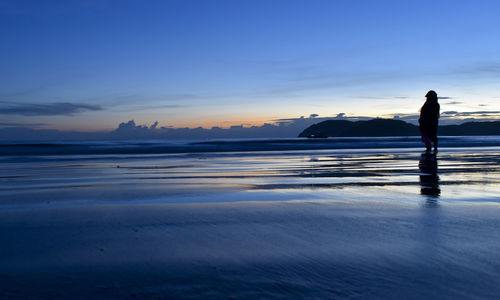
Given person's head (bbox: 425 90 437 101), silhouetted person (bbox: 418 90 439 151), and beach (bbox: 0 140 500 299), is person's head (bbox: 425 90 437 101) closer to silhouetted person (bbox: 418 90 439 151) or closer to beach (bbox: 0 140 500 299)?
silhouetted person (bbox: 418 90 439 151)

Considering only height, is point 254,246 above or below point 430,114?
below

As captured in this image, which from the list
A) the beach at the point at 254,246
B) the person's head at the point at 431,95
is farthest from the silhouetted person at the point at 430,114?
the beach at the point at 254,246

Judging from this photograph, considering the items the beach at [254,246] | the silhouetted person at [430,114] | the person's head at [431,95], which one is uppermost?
the person's head at [431,95]

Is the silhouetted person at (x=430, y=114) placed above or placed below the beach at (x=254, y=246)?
above

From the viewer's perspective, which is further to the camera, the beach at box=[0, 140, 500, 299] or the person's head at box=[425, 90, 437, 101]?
the person's head at box=[425, 90, 437, 101]

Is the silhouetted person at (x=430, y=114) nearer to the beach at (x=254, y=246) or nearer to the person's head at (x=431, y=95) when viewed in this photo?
the person's head at (x=431, y=95)

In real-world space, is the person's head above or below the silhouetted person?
above

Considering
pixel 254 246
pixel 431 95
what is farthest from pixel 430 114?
pixel 254 246

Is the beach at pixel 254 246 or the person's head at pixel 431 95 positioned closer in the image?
the beach at pixel 254 246

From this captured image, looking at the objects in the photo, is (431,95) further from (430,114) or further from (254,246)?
(254,246)

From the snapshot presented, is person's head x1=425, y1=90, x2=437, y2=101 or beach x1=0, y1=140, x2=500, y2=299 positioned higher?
person's head x1=425, y1=90, x2=437, y2=101

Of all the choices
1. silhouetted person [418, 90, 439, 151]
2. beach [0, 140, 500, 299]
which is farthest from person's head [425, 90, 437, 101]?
beach [0, 140, 500, 299]

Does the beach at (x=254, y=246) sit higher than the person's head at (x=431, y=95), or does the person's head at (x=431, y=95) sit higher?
the person's head at (x=431, y=95)

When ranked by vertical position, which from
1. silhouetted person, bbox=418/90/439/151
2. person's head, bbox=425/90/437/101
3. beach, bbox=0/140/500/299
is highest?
person's head, bbox=425/90/437/101
